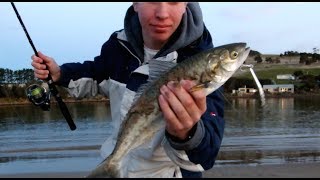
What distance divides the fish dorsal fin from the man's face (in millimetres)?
326

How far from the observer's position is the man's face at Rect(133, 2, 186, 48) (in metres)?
3.19

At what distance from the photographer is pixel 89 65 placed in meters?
4.08

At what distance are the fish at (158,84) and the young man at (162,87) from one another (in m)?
0.11

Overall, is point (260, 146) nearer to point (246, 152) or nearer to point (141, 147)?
point (246, 152)

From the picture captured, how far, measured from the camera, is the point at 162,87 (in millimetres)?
2814

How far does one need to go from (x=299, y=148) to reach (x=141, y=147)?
74.6 ft

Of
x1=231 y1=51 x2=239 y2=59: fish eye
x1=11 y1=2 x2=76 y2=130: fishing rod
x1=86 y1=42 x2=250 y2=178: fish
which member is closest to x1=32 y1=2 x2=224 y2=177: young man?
x1=86 y1=42 x2=250 y2=178: fish

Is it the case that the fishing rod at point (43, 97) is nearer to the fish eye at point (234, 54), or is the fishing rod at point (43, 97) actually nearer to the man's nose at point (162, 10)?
the man's nose at point (162, 10)

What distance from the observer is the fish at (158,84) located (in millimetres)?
2838

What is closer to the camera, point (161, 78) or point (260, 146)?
point (161, 78)

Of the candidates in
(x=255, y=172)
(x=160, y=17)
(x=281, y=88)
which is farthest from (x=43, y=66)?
(x=281, y=88)

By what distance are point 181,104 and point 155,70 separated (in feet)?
1.58

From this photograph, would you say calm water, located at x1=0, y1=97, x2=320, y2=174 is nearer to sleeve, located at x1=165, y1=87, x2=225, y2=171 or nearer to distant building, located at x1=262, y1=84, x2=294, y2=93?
sleeve, located at x1=165, y1=87, x2=225, y2=171

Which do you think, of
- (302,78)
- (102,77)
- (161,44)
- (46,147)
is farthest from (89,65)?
(302,78)
